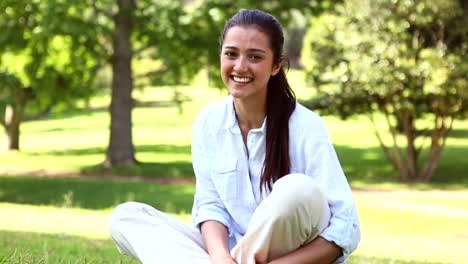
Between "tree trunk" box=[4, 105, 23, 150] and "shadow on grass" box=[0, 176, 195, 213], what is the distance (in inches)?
314

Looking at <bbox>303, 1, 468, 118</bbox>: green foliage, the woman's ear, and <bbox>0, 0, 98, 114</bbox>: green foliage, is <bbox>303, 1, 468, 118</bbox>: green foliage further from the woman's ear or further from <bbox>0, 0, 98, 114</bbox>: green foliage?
the woman's ear

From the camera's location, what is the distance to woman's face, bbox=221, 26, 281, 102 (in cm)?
397

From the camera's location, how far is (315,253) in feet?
12.0

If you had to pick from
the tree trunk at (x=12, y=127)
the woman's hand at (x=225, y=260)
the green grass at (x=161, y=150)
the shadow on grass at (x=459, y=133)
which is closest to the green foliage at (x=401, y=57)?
the green grass at (x=161, y=150)

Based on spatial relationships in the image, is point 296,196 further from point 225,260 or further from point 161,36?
point 161,36

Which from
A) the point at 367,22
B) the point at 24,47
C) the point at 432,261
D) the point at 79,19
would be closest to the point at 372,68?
the point at 367,22

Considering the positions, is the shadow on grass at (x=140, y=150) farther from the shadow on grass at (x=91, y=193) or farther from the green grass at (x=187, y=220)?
the green grass at (x=187, y=220)

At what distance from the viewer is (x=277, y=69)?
4.13m

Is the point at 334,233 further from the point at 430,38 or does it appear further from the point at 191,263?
the point at 430,38

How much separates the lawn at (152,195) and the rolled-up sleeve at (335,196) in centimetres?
167

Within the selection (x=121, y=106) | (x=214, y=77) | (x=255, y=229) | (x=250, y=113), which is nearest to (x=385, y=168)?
(x=214, y=77)

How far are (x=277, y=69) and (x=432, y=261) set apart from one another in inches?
184

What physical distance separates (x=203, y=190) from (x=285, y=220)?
32.5 inches

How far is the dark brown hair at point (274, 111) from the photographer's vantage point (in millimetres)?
3941
